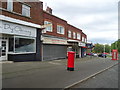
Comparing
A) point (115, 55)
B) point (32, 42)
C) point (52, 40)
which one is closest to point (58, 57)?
point (52, 40)

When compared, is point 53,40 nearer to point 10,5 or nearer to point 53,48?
point 53,48

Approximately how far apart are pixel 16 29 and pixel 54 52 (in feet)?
23.7

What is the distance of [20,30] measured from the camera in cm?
1127

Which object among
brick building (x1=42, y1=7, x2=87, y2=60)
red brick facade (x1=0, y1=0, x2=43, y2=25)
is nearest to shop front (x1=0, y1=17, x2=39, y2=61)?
red brick facade (x1=0, y1=0, x2=43, y2=25)

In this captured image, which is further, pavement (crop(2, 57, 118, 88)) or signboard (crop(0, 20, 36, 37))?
signboard (crop(0, 20, 36, 37))

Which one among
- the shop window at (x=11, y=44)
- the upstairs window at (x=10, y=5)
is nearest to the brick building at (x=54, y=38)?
the shop window at (x=11, y=44)

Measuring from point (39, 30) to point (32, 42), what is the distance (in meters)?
1.85

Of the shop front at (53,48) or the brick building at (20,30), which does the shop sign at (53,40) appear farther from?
the brick building at (20,30)

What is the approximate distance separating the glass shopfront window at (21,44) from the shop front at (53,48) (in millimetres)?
1876

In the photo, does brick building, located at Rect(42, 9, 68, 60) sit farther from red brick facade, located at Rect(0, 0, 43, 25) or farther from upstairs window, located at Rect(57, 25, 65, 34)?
red brick facade, located at Rect(0, 0, 43, 25)

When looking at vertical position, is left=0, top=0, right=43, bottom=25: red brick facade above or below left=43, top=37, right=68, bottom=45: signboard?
above

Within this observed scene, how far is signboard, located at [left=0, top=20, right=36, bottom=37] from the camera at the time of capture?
9.75 m

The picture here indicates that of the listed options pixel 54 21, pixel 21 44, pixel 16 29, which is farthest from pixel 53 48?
pixel 16 29

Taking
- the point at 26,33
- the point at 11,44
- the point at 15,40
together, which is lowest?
the point at 11,44
